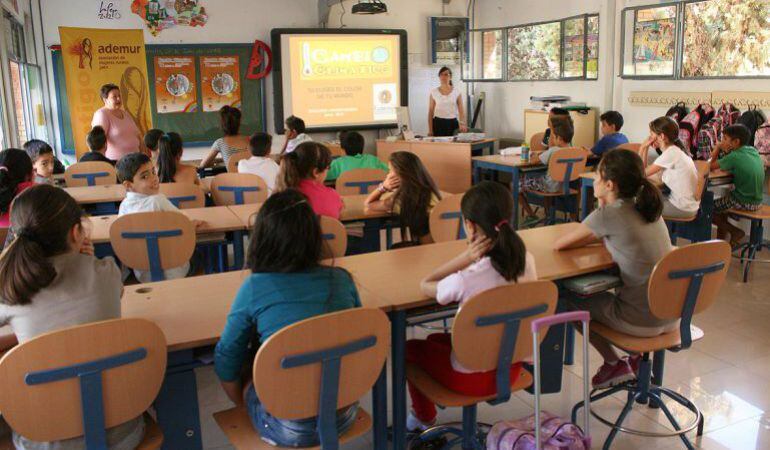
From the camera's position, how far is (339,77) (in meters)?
9.30

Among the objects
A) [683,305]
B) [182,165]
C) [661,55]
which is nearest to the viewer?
[683,305]

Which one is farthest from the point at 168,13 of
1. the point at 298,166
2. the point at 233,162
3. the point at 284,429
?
the point at 284,429

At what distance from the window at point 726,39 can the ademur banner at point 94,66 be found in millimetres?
5664

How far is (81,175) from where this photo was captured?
18.2 feet

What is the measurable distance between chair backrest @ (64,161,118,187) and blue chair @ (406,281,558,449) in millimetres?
4118

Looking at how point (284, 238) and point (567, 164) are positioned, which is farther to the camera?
point (567, 164)

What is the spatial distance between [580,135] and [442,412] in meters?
5.42

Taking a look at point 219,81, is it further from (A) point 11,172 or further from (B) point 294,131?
(A) point 11,172

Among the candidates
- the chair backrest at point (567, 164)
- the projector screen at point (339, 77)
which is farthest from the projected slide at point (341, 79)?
the chair backrest at point (567, 164)

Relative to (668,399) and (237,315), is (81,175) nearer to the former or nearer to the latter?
(237,315)

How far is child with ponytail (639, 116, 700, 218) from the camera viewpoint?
5.04 metres

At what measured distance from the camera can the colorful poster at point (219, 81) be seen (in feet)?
28.0

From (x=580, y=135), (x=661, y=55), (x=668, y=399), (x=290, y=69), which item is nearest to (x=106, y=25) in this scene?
(x=290, y=69)

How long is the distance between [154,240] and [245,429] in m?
1.58
